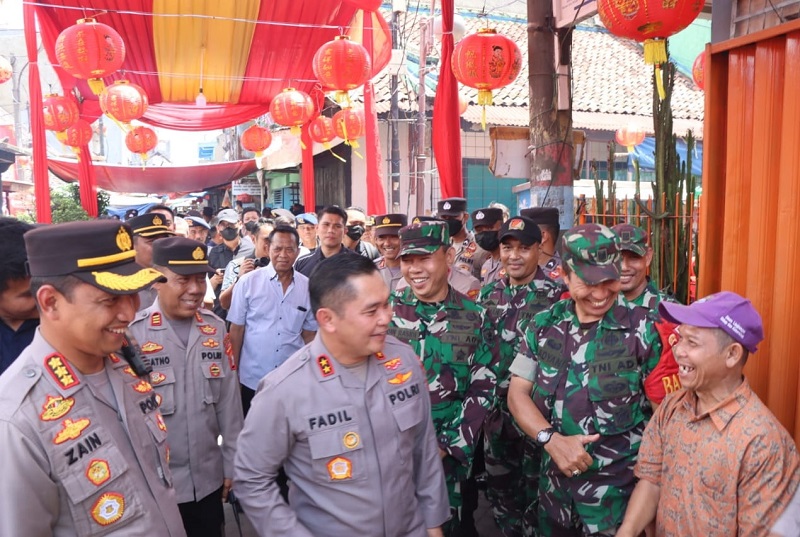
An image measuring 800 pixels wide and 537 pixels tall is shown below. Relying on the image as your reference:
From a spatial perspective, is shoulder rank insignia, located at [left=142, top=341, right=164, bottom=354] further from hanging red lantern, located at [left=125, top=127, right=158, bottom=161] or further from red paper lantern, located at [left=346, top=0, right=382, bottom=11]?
hanging red lantern, located at [left=125, top=127, right=158, bottom=161]

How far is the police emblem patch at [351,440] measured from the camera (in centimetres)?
194

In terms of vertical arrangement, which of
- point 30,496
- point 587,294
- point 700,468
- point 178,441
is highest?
point 587,294

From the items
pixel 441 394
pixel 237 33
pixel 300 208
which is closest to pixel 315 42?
pixel 237 33

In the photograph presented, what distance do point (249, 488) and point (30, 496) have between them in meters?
0.67

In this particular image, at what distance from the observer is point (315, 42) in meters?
10.6

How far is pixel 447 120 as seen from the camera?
616cm

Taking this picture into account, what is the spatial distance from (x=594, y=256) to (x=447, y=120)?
13.5ft

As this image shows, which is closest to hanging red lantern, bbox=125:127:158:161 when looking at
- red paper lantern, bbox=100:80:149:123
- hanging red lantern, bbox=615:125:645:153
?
red paper lantern, bbox=100:80:149:123

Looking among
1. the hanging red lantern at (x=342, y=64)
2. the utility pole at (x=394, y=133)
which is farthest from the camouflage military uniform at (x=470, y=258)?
the utility pole at (x=394, y=133)

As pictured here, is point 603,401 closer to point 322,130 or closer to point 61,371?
point 61,371

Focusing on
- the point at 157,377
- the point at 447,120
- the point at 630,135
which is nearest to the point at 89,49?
the point at 447,120

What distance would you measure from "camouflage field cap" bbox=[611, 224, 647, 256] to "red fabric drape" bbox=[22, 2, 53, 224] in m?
7.38

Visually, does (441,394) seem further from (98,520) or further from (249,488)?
(98,520)

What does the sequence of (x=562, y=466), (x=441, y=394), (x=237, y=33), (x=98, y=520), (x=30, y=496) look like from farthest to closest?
1. (x=237, y=33)
2. (x=441, y=394)
3. (x=562, y=466)
4. (x=98, y=520)
5. (x=30, y=496)
